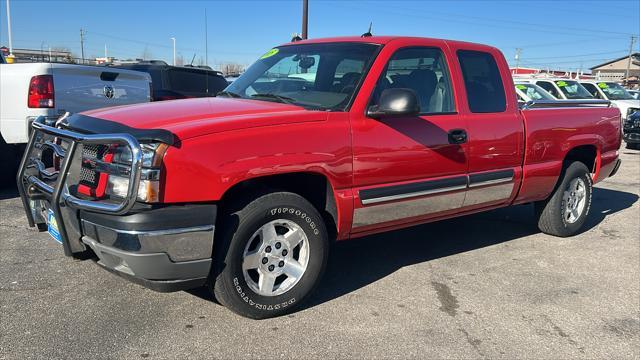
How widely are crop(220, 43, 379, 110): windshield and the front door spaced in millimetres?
211

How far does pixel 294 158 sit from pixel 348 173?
46 centimetres

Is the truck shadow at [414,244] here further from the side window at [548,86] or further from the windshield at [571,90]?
the windshield at [571,90]

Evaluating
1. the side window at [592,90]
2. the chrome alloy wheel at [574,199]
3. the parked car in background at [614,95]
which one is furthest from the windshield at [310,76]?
the side window at [592,90]

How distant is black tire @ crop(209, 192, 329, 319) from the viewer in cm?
323

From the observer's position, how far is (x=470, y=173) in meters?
4.39

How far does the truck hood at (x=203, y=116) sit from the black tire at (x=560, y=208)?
3219 mm

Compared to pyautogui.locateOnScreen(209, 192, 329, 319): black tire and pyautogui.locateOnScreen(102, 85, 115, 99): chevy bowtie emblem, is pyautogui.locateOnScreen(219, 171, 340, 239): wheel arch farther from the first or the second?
pyautogui.locateOnScreen(102, 85, 115, 99): chevy bowtie emblem

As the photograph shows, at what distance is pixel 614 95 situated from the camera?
1817cm

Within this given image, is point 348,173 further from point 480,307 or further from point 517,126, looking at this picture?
point 517,126

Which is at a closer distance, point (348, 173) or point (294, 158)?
point (294, 158)

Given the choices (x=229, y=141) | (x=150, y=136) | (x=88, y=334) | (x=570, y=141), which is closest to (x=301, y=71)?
(x=229, y=141)

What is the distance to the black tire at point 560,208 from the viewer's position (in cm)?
556

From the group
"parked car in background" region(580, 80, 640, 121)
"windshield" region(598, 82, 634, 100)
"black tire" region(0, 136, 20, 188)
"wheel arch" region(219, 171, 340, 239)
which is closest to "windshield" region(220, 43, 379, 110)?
"wheel arch" region(219, 171, 340, 239)

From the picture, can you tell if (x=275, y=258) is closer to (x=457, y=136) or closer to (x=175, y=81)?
(x=457, y=136)
